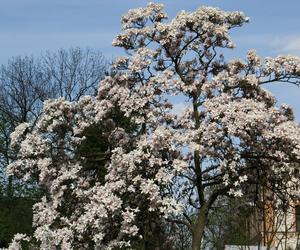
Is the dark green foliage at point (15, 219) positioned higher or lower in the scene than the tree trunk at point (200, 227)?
higher

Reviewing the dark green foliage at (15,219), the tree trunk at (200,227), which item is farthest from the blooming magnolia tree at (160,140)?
the dark green foliage at (15,219)

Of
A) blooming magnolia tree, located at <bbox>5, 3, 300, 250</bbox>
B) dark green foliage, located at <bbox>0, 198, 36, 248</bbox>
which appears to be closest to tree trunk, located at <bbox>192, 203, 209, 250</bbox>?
blooming magnolia tree, located at <bbox>5, 3, 300, 250</bbox>

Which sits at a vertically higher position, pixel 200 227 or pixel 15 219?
pixel 15 219

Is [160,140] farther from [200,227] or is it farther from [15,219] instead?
[15,219]

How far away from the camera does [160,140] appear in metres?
14.5

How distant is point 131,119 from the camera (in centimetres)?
1612

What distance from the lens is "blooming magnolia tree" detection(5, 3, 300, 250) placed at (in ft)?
47.3

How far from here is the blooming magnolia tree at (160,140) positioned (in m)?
14.4

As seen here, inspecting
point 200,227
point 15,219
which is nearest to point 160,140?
point 200,227

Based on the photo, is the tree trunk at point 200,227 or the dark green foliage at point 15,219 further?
the dark green foliage at point 15,219

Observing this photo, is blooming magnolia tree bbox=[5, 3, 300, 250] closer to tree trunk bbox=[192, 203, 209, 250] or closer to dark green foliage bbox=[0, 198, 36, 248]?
tree trunk bbox=[192, 203, 209, 250]

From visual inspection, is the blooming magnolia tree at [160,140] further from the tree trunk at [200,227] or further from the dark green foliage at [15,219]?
the dark green foliage at [15,219]

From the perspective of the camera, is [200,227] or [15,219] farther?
[15,219]

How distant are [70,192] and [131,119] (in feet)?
7.73
